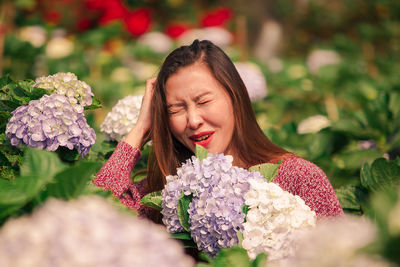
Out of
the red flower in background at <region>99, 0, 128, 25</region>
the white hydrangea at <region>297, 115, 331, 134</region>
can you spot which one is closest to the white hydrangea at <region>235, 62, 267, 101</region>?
the white hydrangea at <region>297, 115, 331, 134</region>

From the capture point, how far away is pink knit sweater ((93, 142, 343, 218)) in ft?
4.52

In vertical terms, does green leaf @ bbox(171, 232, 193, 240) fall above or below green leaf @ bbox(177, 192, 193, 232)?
below

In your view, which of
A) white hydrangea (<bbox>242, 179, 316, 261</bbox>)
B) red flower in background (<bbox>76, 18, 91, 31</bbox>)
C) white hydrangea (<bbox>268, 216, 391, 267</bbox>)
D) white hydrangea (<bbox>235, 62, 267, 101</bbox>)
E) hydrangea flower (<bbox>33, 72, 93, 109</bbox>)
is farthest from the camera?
red flower in background (<bbox>76, 18, 91, 31</bbox>)

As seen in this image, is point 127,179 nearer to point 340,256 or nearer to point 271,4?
point 340,256

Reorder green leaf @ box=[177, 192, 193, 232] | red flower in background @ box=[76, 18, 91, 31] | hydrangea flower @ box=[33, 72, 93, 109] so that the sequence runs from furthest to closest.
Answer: red flower in background @ box=[76, 18, 91, 31] → hydrangea flower @ box=[33, 72, 93, 109] → green leaf @ box=[177, 192, 193, 232]

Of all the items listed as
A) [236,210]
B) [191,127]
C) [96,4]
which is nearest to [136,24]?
[96,4]

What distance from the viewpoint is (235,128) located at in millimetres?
1644

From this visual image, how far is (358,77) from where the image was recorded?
4.08 m

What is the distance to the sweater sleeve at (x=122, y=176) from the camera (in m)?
1.59

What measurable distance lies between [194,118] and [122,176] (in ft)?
1.17

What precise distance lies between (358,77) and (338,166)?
2300 mm

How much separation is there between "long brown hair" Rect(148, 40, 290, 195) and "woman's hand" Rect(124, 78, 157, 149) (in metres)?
0.04

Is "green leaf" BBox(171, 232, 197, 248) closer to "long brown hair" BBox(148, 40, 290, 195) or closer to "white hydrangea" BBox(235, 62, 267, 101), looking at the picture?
"long brown hair" BBox(148, 40, 290, 195)

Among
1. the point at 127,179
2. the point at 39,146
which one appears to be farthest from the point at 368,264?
the point at 127,179
